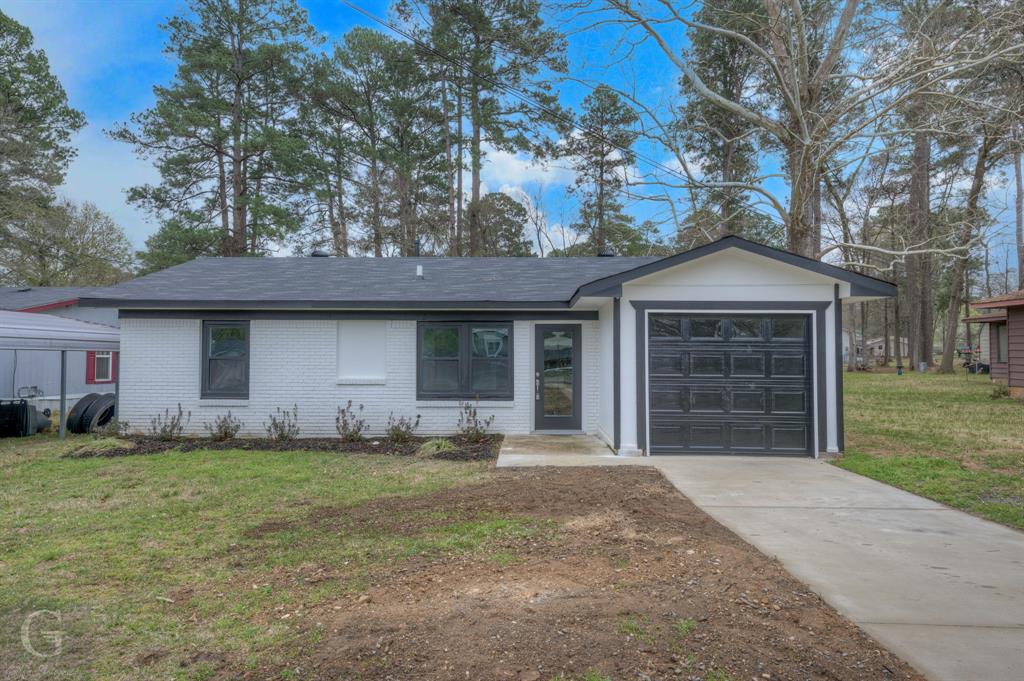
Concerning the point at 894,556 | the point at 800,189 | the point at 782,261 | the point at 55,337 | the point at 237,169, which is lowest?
the point at 894,556

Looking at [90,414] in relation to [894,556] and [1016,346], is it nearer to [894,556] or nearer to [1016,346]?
[894,556]

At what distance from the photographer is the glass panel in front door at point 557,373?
1077 centimetres

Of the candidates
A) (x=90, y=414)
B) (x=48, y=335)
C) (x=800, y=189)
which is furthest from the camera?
(x=800, y=189)

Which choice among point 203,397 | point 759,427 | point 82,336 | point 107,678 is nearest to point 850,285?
point 759,427

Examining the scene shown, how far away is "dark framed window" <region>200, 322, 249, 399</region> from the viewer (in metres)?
10.7

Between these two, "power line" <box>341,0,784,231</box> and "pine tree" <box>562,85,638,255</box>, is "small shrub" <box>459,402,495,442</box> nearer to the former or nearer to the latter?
"power line" <box>341,0,784,231</box>

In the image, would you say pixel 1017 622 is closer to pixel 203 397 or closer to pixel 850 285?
pixel 850 285

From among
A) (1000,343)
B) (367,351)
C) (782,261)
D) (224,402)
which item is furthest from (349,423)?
(1000,343)

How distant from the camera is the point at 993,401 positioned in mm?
16562

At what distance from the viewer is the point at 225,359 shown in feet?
35.2

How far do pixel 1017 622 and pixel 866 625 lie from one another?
3.14ft

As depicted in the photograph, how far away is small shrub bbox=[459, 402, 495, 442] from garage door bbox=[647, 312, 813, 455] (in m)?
3.16

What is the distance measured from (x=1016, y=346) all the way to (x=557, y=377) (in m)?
16.5

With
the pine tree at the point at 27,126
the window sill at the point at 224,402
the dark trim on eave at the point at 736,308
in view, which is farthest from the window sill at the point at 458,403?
the pine tree at the point at 27,126
